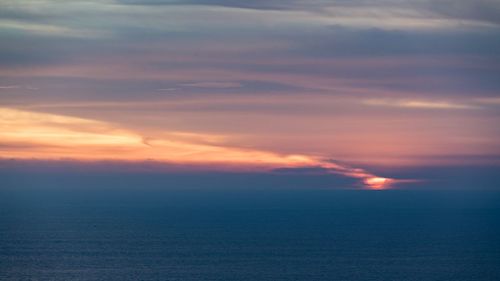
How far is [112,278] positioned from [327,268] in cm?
2709

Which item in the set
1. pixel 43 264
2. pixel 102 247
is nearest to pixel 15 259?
pixel 43 264

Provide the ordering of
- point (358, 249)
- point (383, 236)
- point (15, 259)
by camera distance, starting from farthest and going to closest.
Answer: point (383, 236)
point (358, 249)
point (15, 259)

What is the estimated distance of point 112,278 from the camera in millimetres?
94438

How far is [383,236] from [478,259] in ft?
124

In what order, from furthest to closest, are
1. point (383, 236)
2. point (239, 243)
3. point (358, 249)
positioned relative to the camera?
point (383, 236) < point (239, 243) < point (358, 249)

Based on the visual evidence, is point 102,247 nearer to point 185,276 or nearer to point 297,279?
point 185,276

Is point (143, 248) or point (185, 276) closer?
point (185, 276)

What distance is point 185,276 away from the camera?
9525cm

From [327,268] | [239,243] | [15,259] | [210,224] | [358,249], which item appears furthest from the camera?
[210,224]

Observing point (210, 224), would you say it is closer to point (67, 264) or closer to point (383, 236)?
point (383, 236)

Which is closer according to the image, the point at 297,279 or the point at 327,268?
the point at 297,279

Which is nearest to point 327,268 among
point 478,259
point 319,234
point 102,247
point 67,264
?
point 478,259

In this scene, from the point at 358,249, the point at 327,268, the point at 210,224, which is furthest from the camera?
the point at 210,224

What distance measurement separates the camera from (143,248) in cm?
12719
